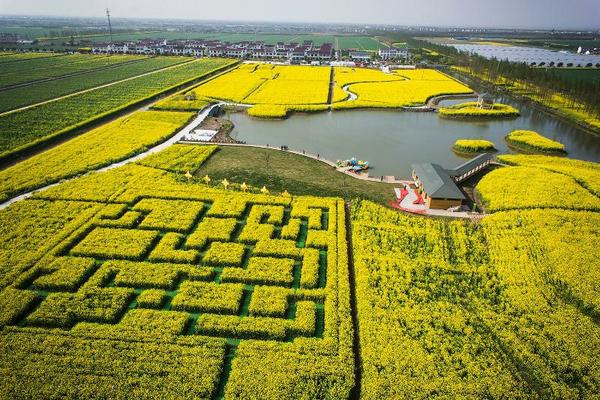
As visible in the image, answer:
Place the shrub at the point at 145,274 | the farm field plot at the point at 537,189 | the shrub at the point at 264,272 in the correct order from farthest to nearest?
1. the farm field plot at the point at 537,189
2. the shrub at the point at 264,272
3. the shrub at the point at 145,274

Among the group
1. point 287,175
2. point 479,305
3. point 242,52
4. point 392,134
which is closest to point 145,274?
point 287,175

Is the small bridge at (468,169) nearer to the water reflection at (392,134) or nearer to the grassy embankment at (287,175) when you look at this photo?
the water reflection at (392,134)

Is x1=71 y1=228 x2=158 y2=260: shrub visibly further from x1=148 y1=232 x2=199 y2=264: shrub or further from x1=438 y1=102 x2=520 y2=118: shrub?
x1=438 y1=102 x2=520 y2=118: shrub

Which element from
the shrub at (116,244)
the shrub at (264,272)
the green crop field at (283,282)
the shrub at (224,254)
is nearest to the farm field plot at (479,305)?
the green crop field at (283,282)

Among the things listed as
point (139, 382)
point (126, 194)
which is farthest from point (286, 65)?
point (139, 382)

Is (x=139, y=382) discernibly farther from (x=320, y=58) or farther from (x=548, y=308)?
(x=320, y=58)
